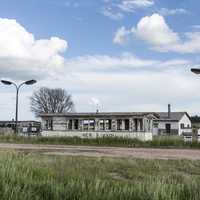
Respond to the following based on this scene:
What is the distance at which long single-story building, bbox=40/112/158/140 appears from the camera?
44531 mm

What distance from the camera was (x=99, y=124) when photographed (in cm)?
4634

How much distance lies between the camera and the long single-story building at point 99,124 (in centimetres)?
4453

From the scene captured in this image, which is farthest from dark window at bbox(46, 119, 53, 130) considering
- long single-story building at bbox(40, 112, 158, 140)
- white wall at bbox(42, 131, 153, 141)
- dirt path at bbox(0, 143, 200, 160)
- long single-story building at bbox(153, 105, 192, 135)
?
long single-story building at bbox(153, 105, 192, 135)

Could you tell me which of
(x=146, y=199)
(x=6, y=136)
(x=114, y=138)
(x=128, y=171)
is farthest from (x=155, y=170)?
(x=6, y=136)

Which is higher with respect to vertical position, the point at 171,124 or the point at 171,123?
the point at 171,123

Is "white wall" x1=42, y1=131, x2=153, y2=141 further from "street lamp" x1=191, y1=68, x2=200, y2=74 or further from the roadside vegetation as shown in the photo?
"street lamp" x1=191, y1=68, x2=200, y2=74

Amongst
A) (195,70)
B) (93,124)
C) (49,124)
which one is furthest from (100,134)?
(195,70)

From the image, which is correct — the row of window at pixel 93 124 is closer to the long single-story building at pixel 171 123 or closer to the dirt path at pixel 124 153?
the dirt path at pixel 124 153

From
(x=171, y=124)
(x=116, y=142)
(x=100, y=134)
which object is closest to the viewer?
(x=116, y=142)

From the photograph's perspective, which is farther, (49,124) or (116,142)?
(49,124)

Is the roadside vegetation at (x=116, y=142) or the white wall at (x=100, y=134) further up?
the white wall at (x=100, y=134)

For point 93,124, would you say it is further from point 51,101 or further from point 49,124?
point 51,101

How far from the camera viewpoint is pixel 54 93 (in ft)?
Result: 326

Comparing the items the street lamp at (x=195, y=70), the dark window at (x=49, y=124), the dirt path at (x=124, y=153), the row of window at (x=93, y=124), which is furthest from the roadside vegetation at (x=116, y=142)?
the street lamp at (x=195, y=70)
